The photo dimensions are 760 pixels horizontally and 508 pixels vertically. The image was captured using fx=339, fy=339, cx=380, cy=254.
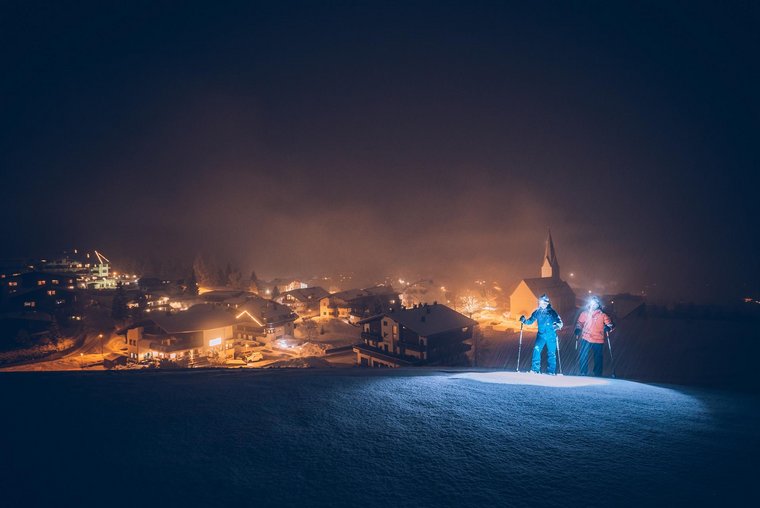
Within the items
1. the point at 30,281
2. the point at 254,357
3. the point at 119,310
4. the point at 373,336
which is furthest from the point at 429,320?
the point at 30,281

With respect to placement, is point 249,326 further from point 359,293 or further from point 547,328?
point 547,328

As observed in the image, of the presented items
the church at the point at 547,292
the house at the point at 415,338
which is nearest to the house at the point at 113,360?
the house at the point at 415,338

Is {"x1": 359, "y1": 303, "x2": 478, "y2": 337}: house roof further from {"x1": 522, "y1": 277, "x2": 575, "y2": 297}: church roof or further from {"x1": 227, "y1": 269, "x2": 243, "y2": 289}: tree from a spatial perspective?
{"x1": 227, "y1": 269, "x2": 243, "y2": 289}: tree

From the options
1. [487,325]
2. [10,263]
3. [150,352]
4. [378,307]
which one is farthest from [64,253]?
[487,325]

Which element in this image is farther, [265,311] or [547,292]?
[547,292]

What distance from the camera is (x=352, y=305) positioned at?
6488cm

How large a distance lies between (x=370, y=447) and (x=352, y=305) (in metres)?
61.3

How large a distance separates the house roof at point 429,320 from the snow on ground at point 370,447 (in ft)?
91.7

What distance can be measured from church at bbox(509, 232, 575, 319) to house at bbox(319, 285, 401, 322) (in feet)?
78.1

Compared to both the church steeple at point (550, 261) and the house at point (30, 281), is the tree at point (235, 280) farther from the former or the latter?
the church steeple at point (550, 261)

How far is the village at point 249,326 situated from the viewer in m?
36.6

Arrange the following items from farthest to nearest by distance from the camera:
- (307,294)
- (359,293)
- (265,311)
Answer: (307,294) → (359,293) → (265,311)

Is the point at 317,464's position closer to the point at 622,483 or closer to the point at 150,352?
the point at 622,483

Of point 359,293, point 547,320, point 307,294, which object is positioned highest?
point 547,320
